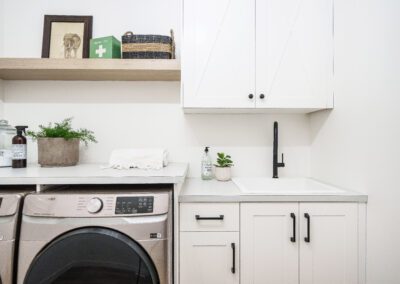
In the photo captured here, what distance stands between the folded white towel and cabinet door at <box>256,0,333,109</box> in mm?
726

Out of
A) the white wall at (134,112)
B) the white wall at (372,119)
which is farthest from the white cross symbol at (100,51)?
the white wall at (372,119)

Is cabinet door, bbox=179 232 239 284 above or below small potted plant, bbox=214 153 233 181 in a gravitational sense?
below

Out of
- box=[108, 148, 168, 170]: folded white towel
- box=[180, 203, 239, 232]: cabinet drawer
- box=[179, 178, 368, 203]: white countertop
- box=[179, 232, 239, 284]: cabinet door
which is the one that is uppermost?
box=[108, 148, 168, 170]: folded white towel

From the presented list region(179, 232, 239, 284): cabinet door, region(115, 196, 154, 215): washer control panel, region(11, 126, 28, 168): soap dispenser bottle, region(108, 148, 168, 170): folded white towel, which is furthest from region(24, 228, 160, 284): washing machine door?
region(11, 126, 28, 168): soap dispenser bottle

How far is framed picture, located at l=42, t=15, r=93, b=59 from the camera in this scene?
1710 millimetres

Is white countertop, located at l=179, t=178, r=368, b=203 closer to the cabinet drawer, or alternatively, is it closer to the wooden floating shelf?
the cabinet drawer

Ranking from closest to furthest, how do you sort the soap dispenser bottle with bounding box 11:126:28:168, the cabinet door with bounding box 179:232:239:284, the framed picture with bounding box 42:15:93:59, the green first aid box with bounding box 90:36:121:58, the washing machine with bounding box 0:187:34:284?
the washing machine with bounding box 0:187:34:284, the cabinet door with bounding box 179:232:239:284, the soap dispenser bottle with bounding box 11:126:28:168, the green first aid box with bounding box 90:36:121:58, the framed picture with bounding box 42:15:93:59

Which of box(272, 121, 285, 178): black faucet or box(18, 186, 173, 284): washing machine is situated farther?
box(272, 121, 285, 178): black faucet

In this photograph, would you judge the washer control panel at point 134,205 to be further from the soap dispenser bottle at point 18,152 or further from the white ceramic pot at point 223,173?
the soap dispenser bottle at point 18,152

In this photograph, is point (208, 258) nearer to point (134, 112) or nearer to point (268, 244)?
point (268, 244)

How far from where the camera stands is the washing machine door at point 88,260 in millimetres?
1040

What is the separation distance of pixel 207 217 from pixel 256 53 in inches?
40.7

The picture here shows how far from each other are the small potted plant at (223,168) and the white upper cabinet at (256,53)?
405 millimetres

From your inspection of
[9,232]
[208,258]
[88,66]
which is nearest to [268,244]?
[208,258]
